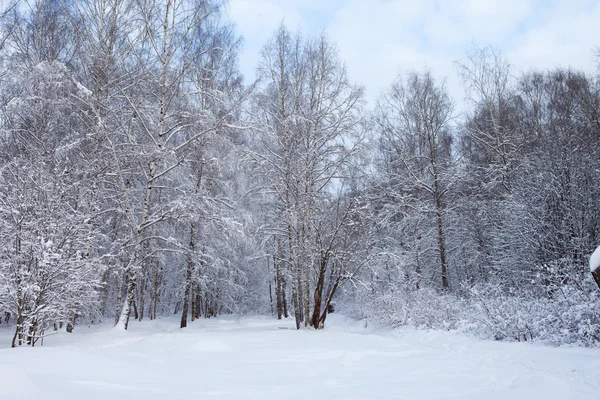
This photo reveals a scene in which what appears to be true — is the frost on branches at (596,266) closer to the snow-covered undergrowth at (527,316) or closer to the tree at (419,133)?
the snow-covered undergrowth at (527,316)

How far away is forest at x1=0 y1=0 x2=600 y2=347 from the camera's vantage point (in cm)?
667

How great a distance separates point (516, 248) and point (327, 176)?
733 cm

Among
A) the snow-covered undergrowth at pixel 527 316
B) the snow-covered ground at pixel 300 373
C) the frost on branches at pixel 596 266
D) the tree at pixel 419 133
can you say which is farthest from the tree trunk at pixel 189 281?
the frost on branches at pixel 596 266

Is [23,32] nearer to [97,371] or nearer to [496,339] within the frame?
[97,371]

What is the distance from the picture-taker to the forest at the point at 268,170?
667 centimetres

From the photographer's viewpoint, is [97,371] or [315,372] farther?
[315,372]

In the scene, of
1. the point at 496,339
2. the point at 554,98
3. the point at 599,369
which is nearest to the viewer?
the point at 599,369

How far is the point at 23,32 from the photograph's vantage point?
36.7 feet

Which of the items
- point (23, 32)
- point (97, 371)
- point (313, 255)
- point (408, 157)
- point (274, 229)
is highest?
point (23, 32)

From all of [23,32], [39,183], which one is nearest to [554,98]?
[39,183]

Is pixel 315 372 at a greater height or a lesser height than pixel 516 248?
lesser

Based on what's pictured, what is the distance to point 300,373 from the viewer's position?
4055 millimetres

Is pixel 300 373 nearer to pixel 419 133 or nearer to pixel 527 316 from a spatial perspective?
pixel 527 316

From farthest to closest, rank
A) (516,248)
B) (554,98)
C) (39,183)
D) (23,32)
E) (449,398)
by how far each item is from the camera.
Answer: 1. (554,98)
2. (516,248)
3. (23,32)
4. (39,183)
5. (449,398)
